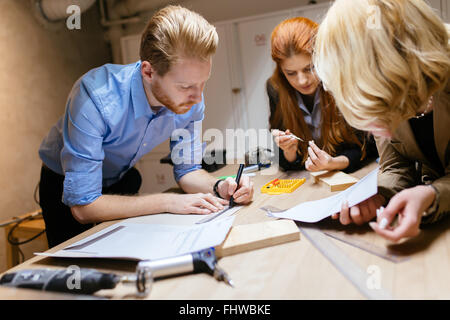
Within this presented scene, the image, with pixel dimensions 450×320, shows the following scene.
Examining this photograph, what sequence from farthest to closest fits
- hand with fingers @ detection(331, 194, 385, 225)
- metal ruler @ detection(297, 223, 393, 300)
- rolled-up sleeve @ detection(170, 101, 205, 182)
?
rolled-up sleeve @ detection(170, 101, 205, 182) → hand with fingers @ detection(331, 194, 385, 225) → metal ruler @ detection(297, 223, 393, 300)

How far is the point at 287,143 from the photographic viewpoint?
1.38 metres

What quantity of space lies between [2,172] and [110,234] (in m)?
2.06

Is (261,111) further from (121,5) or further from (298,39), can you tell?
(121,5)

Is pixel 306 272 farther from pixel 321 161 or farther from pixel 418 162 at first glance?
pixel 321 161

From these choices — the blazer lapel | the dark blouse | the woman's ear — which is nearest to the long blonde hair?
the blazer lapel

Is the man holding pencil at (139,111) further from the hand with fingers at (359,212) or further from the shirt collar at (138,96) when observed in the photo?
the hand with fingers at (359,212)

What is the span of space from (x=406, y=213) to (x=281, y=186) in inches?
22.1

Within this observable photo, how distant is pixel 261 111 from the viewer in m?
2.81

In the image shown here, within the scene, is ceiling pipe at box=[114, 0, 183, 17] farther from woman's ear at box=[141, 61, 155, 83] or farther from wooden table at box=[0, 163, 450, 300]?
wooden table at box=[0, 163, 450, 300]

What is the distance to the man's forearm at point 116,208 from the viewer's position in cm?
102

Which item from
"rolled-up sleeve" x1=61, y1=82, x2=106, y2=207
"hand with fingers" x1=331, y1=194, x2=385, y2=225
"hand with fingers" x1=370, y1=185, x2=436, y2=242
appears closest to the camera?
"hand with fingers" x1=370, y1=185, x2=436, y2=242

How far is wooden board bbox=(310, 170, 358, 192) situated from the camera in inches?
43.1

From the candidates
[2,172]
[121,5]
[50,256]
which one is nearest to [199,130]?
[50,256]

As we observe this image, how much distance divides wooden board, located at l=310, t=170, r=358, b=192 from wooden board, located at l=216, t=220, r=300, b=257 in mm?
386
